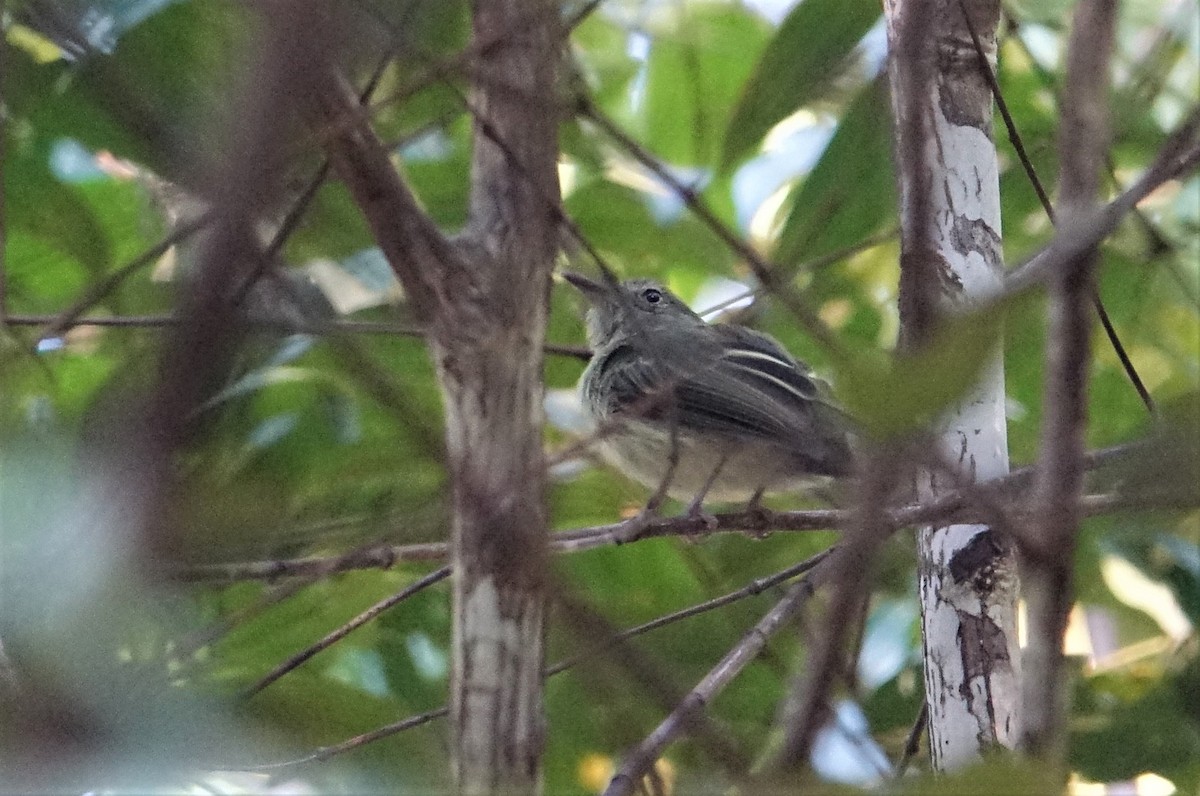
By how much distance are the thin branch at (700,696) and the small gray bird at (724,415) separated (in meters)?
1.00

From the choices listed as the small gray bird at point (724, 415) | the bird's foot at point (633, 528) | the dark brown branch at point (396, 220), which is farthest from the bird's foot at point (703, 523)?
the dark brown branch at point (396, 220)

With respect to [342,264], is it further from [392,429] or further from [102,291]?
[102,291]

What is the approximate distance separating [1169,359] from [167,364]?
137 inches

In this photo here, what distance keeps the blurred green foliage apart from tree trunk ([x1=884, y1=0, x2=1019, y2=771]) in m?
0.21

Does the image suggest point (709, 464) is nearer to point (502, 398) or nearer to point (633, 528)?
point (633, 528)

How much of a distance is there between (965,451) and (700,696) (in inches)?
32.9

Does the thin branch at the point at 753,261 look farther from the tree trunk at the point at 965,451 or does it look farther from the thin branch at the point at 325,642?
the thin branch at the point at 325,642

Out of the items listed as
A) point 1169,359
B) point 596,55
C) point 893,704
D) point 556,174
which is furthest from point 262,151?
point 1169,359

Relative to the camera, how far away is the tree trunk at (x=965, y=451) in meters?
2.32

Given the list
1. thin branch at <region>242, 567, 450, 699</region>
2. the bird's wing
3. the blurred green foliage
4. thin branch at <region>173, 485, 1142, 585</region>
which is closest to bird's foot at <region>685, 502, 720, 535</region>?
thin branch at <region>173, 485, 1142, 585</region>

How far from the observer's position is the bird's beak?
3708 millimetres

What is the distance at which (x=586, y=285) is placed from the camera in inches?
151

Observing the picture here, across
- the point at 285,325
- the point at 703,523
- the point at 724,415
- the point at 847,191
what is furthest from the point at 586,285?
the point at 285,325

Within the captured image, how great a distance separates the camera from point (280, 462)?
2.17 m
